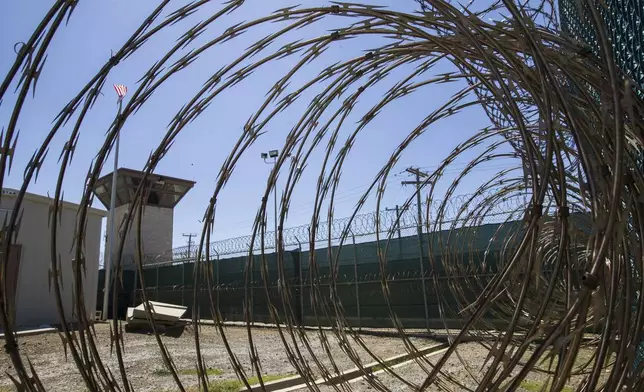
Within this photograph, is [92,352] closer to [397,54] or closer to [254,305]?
[397,54]

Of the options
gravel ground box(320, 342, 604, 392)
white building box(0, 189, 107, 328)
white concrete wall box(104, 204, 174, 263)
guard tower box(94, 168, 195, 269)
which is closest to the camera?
gravel ground box(320, 342, 604, 392)

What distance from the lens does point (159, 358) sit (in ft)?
27.7

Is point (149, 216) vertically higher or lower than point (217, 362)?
higher

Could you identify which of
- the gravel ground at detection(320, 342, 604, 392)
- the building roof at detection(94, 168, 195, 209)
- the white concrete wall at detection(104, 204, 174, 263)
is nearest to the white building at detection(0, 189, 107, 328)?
the building roof at detection(94, 168, 195, 209)

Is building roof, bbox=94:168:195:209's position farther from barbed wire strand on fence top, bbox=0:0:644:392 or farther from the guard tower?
barbed wire strand on fence top, bbox=0:0:644:392

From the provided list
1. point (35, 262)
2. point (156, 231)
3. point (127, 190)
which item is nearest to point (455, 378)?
point (35, 262)

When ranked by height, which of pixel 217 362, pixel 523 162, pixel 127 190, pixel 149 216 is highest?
pixel 127 190

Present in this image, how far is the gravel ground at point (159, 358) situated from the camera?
6.57 metres

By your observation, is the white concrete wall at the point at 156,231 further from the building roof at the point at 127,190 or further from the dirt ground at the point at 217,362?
the dirt ground at the point at 217,362

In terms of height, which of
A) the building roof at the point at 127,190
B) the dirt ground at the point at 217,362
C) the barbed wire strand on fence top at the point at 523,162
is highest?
the building roof at the point at 127,190

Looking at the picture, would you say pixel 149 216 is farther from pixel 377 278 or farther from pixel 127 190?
pixel 377 278

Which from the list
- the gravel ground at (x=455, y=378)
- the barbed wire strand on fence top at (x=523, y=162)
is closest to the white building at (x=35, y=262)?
the gravel ground at (x=455, y=378)

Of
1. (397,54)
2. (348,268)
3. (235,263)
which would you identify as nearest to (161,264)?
(235,263)

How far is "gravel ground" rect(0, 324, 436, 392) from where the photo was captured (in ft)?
21.6
